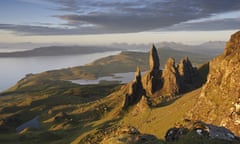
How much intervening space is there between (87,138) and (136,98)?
153ft

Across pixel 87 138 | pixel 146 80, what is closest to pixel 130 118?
pixel 87 138

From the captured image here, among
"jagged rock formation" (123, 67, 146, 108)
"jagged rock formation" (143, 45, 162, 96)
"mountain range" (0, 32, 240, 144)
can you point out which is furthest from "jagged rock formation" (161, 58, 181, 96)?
"jagged rock formation" (123, 67, 146, 108)

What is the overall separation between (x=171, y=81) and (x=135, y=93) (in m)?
20.5

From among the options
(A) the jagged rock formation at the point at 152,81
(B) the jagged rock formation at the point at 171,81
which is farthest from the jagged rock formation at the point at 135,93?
(B) the jagged rock formation at the point at 171,81

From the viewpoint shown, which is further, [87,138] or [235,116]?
[87,138]

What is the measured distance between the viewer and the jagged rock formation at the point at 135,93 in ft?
559

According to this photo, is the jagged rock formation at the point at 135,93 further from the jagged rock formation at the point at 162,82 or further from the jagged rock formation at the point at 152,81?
the jagged rock formation at the point at 152,81

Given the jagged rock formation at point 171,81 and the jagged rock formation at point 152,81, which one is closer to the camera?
the jagged rock formation at point 171,81

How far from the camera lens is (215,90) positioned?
75.8 meters

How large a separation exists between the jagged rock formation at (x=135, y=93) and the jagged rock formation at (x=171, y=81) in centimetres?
1241

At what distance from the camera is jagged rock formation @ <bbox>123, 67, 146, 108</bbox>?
17050cm

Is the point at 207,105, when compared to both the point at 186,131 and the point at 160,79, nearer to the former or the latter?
the point at 186,131

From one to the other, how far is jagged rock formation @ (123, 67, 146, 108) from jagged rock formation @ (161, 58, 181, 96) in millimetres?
12412

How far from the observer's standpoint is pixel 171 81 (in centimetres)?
16725
